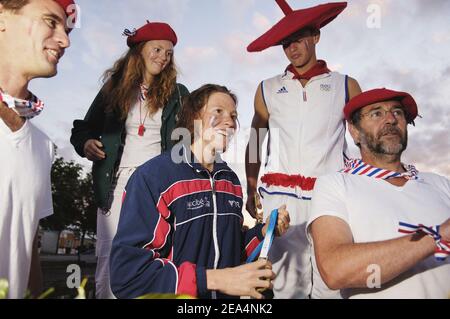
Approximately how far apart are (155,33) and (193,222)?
7.92ft

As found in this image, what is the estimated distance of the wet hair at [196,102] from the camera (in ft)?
9.91

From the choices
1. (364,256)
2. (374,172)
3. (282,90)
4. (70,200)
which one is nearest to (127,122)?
(282,90)

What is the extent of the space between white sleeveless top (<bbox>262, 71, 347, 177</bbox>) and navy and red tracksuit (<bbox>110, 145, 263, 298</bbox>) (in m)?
1.07

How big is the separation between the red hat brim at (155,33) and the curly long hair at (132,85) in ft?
0.26

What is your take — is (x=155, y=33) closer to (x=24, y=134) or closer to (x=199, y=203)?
(x=199, y=203)

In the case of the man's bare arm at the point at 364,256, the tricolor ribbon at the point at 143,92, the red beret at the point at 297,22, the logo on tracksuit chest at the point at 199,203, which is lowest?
the man's bare arm at the point at 364,256

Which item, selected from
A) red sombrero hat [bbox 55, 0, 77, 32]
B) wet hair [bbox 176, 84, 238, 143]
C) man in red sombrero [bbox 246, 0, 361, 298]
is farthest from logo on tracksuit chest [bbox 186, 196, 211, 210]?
man in red sombrero [bbox 246, 0, 361, 298]

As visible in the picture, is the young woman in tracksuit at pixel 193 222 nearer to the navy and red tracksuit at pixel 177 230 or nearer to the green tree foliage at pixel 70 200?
the navy and red tracksuit at pixel 177 230

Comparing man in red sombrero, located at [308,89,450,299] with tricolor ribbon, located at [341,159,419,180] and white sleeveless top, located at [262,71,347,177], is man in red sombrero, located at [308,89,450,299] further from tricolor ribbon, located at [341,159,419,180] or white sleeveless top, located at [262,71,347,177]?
white sleeveless top, located at [262,71,347,177]

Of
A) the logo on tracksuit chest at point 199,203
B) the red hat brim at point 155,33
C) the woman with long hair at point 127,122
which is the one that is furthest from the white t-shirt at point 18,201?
the red hat brim at point 155,33

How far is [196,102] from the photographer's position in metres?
3.04

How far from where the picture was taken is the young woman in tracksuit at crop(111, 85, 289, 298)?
2.09m
